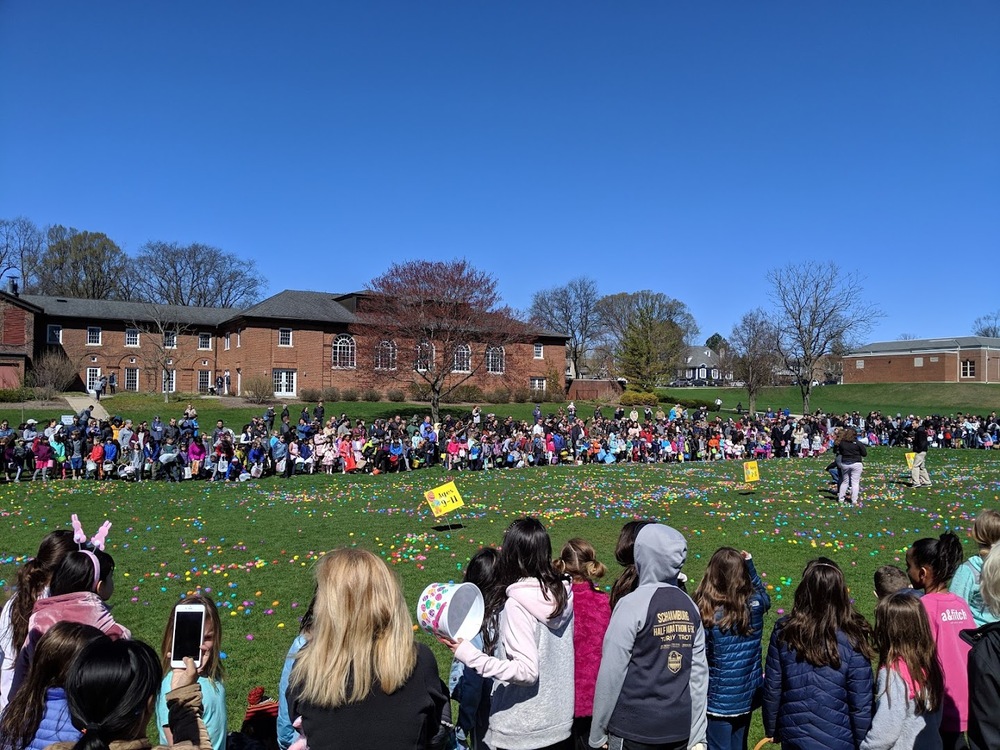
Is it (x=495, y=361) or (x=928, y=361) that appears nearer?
(x=495, y=361)

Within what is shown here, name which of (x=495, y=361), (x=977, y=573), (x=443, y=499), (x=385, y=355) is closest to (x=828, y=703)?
(x=977, y=573)

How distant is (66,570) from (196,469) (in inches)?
725

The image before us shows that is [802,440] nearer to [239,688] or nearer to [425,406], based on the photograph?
[425,406]

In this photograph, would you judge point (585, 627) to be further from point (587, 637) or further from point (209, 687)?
point (209, 687)

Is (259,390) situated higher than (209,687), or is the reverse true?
(259,390)

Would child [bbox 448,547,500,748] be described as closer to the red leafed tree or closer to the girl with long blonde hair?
the girl with long blonde hair

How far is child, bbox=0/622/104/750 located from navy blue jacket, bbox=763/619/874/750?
3471 mm

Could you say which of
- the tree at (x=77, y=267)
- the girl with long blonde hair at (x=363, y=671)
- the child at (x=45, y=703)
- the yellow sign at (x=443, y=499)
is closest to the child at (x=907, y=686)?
the girl with long blonde hair at (x=363, y=671)

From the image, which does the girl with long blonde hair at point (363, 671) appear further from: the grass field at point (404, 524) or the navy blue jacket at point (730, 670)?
the grass field at point (404, 524)

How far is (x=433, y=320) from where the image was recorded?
41031 mm

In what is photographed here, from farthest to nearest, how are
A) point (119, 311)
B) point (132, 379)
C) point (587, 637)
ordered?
point (119, 311)
point (132, 379)
point (587, 637)

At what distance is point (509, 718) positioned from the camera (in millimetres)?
3484

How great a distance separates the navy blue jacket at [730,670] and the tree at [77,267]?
7952 cm

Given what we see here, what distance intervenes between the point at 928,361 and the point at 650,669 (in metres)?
85.7
